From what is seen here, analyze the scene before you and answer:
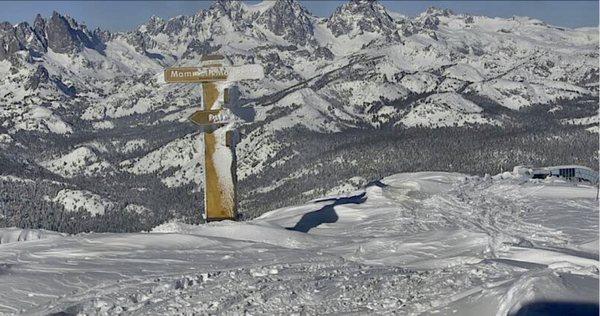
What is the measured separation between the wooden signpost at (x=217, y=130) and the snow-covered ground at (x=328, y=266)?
2.72 metres

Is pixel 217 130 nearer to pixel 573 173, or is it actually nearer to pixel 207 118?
pixel 207 118

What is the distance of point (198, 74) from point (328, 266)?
1865 cm

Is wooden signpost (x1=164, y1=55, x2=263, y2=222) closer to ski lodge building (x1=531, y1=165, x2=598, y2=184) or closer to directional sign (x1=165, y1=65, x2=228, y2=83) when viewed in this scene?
directional sign (x1=165, y1=65, x2=228, y2=83)

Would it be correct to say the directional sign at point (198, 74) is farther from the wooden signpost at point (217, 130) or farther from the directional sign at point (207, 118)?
the directional sign at point (207, 118)

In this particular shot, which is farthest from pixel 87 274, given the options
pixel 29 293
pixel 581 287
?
pixel 581 287

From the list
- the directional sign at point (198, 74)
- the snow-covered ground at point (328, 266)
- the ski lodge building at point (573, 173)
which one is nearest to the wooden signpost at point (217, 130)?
the directional sign at point (198, 74)

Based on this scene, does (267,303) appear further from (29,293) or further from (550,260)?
(550,260)

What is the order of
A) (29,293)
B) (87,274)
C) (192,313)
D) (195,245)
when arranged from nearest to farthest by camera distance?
(192,313) → (29,293) → (87,274) → (195,245)

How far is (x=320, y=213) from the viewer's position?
5153 cm

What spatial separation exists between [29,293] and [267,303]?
7797 millimetres

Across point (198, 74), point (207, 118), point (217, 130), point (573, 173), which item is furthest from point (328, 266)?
point (573, 173)

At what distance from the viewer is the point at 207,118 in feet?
143

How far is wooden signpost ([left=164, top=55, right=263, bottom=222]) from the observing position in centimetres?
4384

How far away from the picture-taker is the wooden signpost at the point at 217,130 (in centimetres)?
4384
